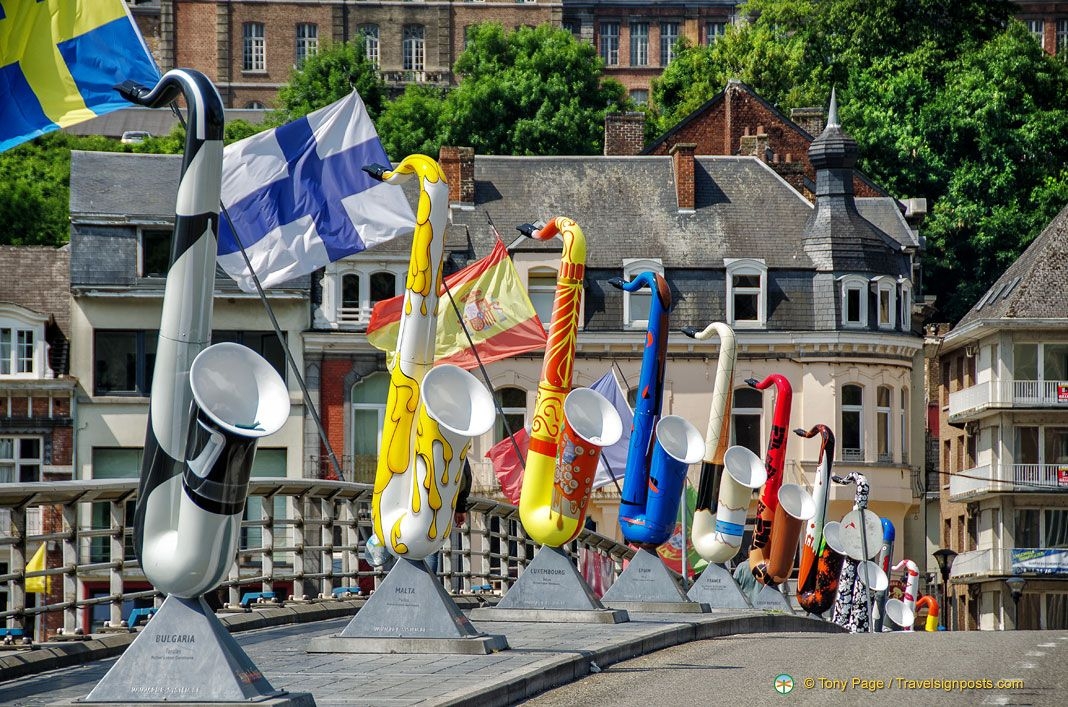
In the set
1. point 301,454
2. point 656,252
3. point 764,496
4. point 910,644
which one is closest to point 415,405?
point 910,644

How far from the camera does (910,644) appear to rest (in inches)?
729

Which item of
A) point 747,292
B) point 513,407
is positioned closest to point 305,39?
point 747,292

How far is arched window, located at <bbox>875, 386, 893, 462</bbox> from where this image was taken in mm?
52031

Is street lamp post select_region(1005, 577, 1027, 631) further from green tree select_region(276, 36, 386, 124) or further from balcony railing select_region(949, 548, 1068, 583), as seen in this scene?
green tree select_region(276, 36, 386, 124)

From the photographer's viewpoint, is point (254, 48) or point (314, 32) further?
point (314, 32)

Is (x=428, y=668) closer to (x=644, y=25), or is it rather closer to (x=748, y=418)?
(x=748, y=418)

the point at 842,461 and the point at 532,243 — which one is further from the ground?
the point at 532,243

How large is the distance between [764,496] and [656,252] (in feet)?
76.0

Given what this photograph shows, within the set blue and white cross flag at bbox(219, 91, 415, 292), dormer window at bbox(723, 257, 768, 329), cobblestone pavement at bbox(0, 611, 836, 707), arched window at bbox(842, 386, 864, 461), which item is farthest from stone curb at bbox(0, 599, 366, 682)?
arched window at bbox(842, 386, 864, 461)

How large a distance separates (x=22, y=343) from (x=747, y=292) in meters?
17.9

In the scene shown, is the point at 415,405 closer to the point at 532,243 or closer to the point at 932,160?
the point at 532,243

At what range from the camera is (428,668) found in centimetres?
1421

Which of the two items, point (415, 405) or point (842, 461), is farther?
point (842, 461)

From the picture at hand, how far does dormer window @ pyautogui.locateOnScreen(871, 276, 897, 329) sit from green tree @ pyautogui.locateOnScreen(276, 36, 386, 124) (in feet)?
103
